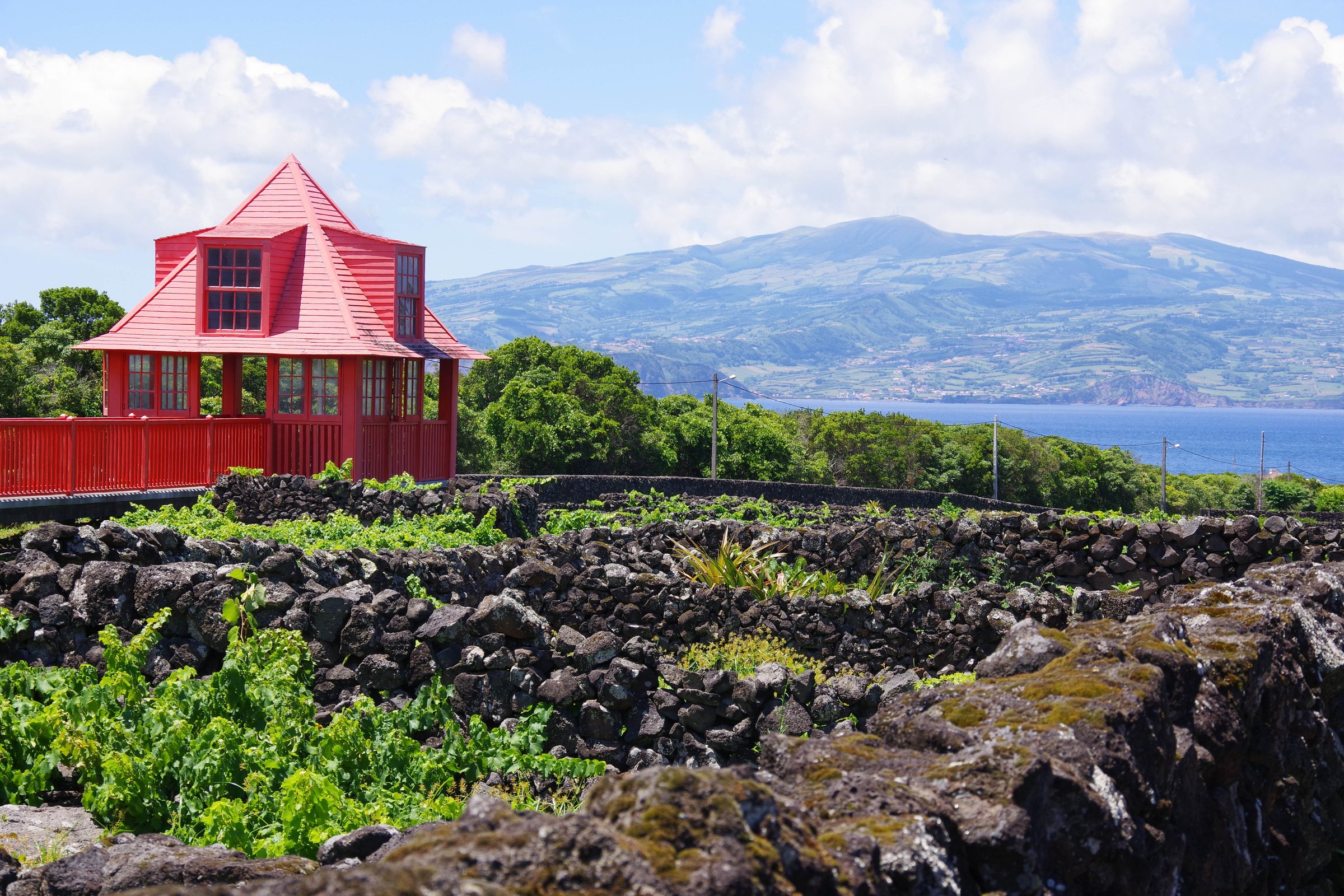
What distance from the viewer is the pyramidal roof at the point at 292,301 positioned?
1775 cm

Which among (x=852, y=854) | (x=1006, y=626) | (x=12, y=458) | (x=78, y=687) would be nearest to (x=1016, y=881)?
(x=852, y=854)

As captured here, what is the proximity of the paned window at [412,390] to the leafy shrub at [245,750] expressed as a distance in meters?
11.6

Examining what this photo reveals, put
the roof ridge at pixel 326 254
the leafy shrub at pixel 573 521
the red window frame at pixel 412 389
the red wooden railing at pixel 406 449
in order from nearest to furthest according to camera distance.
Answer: the leafy shrub at pixel 573 521, the roof ridge at pixel 326 254, the red wooden railing at pixel 406 449, the red window frame at pixel 412 389

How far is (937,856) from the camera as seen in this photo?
8.25 ft

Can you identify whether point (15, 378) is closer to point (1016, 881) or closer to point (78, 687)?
point (78, 687)

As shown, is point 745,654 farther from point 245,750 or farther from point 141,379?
point 141,379

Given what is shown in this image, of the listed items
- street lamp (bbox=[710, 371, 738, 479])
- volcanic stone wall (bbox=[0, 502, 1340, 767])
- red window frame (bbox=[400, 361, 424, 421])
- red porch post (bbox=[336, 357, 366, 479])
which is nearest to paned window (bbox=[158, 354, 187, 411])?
red porch post (bbox=[336, 357, 366, 479])

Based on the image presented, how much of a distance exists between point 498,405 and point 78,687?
100ft

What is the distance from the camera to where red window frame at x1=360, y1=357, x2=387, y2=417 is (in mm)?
18125

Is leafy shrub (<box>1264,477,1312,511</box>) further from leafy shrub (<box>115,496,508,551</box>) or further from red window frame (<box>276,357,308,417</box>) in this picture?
leafy shrub (<box>115,496,508,551</box>)

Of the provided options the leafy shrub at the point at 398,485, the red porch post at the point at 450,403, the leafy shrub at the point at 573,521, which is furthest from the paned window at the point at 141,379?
the leafy shrub at the point at 573,521

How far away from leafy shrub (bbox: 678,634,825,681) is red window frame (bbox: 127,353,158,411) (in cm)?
1173

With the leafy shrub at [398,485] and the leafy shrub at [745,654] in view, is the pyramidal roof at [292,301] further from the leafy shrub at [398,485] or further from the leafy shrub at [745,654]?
the leafy shrub at [745,654]

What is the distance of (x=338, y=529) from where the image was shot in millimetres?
12906
